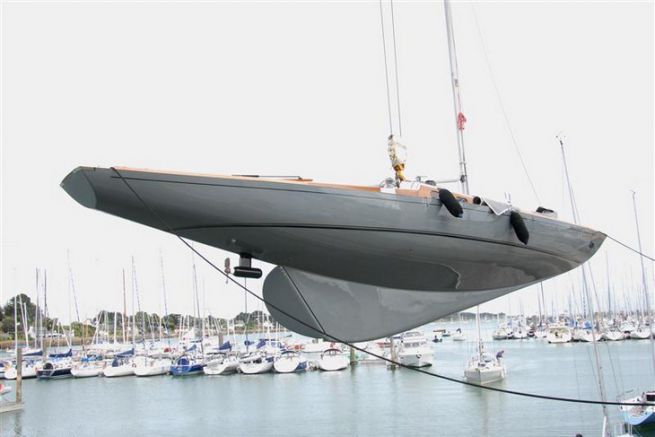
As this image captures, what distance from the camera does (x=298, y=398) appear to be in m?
38.0

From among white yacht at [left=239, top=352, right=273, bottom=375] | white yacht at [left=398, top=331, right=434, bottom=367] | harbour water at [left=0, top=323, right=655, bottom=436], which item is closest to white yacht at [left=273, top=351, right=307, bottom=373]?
white yacht at [left=239, top=352, right=273, bottom=375]

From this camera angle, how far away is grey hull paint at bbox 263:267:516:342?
4449 mm

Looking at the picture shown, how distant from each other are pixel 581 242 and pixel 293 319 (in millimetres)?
2549

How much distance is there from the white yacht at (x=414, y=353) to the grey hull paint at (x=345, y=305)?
147 feet

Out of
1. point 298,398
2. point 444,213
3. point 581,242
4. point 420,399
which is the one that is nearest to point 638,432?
point 420,399

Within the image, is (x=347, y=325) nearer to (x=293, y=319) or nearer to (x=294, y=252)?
(x=293, y=319)

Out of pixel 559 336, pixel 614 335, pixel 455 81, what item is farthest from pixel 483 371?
pixel 559 336

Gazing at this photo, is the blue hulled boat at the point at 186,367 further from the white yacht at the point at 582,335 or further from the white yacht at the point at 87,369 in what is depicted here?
the white yacht at the point at 582,335

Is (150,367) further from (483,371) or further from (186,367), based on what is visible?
(483,371)

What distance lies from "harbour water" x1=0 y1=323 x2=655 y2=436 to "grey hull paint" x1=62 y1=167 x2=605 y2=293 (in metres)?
22.7

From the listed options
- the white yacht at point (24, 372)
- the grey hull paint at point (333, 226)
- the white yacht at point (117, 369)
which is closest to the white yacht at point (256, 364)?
the white yacht at point (117, 369)

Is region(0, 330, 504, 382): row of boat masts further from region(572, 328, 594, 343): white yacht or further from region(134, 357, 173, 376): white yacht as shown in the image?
region(572, 328, 594, 343): white yacht

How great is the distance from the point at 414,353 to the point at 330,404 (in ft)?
57.7

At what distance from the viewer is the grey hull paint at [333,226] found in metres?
3.58
